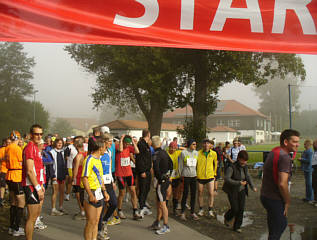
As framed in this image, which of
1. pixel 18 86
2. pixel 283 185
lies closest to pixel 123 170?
pixel 283 185

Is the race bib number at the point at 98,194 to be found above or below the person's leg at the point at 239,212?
above

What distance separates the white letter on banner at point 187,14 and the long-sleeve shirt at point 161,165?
4.54m

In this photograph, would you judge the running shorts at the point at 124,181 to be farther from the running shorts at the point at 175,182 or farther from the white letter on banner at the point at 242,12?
the white letter on banner at the point at 242,12

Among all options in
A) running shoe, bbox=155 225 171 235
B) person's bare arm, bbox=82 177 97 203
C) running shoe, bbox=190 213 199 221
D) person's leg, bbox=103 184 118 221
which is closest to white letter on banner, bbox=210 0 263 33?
person's bare arm, bbox=82 177 97 203

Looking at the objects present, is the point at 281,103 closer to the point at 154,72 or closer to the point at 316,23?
the point at 154,72

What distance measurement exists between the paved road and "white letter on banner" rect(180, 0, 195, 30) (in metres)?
4.59

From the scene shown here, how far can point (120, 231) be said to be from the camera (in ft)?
21.4

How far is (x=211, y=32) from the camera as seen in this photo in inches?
99.6

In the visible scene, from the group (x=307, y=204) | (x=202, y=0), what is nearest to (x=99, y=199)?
(x=202, y=0)

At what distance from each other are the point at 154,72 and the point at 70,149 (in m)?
10.6

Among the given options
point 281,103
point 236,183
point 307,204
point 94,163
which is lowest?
point 307,204

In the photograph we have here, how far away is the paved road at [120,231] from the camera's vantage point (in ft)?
20.0

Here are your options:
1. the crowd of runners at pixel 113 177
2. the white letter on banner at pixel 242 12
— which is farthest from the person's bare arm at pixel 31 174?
the white letter on banner at pixel 242 12

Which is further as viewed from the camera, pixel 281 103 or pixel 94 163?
pixel 281 103
